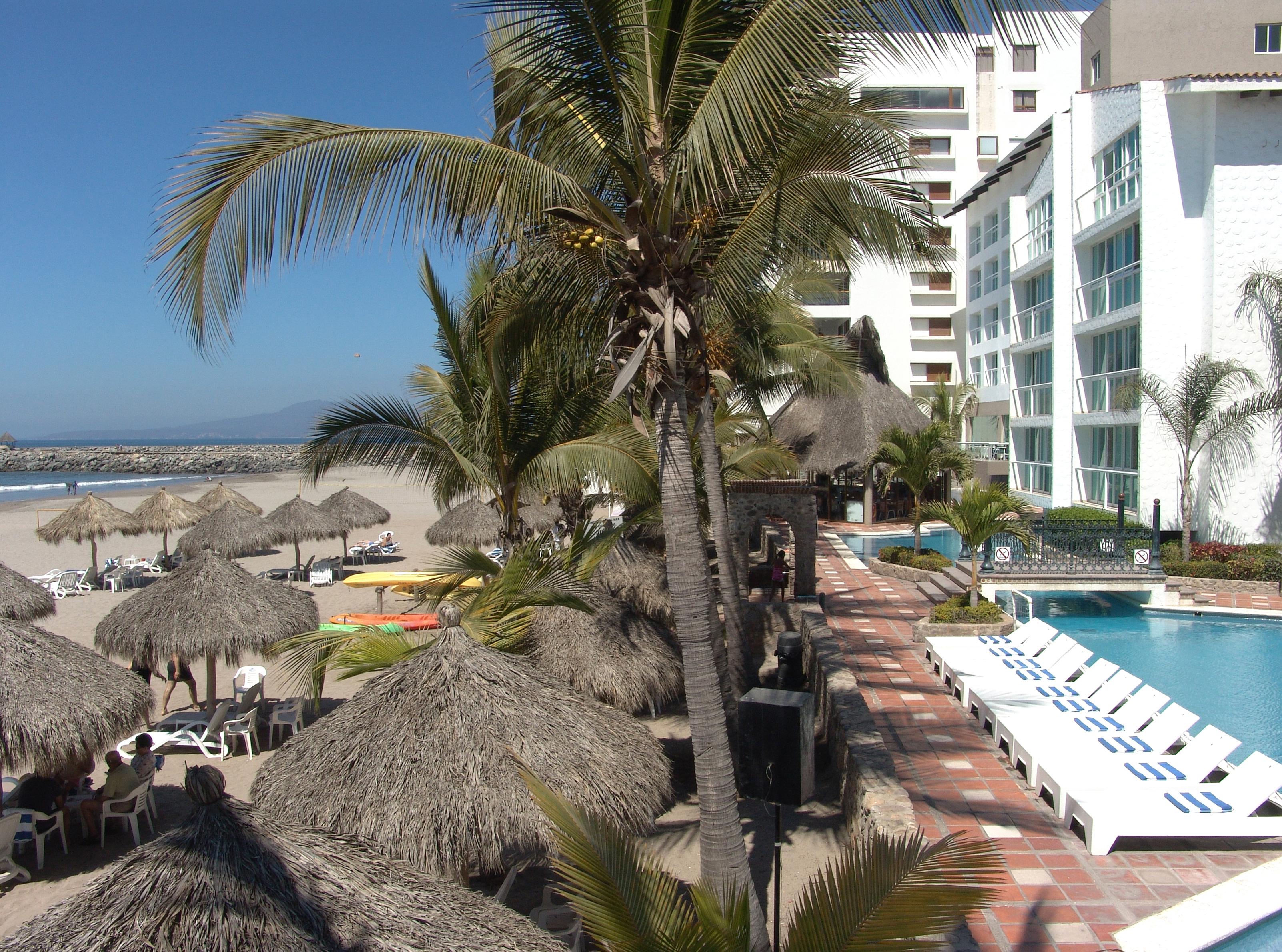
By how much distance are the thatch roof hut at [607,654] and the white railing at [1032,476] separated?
18.5 meters

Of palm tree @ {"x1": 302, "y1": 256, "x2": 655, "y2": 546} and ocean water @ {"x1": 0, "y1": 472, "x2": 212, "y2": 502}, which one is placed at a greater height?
palm tree @ {"x1": 302, "y1": 256, "x2": 655, "y2": 546}

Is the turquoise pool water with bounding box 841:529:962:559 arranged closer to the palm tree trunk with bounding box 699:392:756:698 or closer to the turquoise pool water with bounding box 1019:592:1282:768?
the turquoise pool water with bounding box 1019:592:1282:768

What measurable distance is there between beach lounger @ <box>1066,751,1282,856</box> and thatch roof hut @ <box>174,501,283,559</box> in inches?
671

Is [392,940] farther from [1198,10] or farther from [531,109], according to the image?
[1198,10]

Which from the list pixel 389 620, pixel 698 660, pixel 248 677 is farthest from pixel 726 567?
pixel 389 620

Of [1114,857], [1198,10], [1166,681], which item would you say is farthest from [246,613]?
[1198,10]

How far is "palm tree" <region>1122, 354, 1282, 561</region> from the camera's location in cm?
1641

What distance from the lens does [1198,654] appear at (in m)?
12.5

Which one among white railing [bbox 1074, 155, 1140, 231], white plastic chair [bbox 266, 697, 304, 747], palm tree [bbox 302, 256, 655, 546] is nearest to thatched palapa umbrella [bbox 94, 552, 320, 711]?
white plastic chair [bbox 266, 697, 304, 747]

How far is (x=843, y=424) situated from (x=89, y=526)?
61.8ft

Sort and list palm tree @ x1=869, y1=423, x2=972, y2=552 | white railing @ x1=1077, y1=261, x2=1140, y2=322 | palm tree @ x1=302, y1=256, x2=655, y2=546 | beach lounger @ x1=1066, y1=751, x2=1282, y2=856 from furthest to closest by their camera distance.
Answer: white railing @ x1=1077, y1=261, x2=1140, y2=322, palm tree @ x1=869, y1=423, x2=972, y2=552, palm tree @ x1=302, y1=256, x2=655, y2=546, beach lounger @ x1=1066, y1=751, x2=1282, y2=856

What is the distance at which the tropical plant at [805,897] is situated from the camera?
3.07 metres

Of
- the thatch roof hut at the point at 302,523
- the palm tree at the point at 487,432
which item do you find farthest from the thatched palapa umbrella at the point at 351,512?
the palm tree at the point at 487,432

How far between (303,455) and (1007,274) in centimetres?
2475
